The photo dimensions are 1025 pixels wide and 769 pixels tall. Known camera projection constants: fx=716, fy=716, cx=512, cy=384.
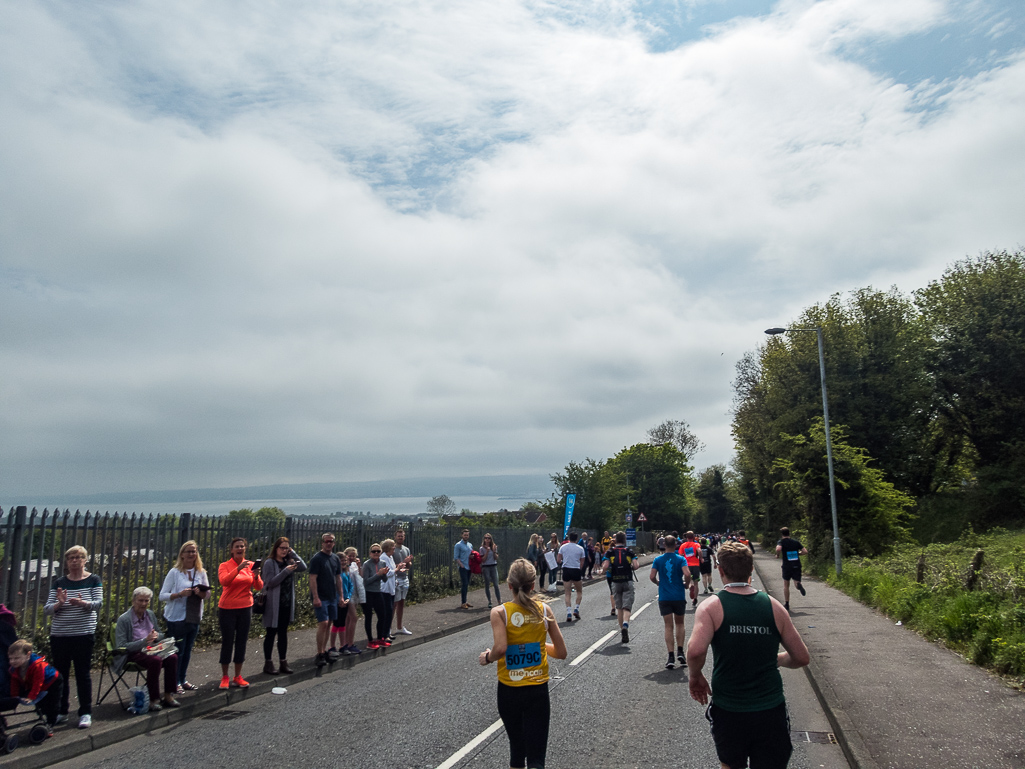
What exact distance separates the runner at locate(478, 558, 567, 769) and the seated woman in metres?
5.10

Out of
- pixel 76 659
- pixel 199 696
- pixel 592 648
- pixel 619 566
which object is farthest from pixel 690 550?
Result: pixel 76 659

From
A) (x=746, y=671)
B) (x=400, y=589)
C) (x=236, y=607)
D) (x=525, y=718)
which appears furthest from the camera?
(x=400, y=589)

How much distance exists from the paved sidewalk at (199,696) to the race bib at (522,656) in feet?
14.5

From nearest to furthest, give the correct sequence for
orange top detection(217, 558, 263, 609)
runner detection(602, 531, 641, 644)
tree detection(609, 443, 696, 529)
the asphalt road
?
the asphalt road < orange top detection(217, 558, 263, 609) < runner detection(602, 531, 641, 644) < tree detection(609, 443, 696, 529)

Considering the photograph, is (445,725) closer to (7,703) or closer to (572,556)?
(7,703)

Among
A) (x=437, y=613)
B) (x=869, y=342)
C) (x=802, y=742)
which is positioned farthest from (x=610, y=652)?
(x=869, y=342)

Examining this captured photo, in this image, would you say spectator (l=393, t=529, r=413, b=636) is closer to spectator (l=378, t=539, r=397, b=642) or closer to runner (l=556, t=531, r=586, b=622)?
spectator (l=378, t=539, r=397, b=642)

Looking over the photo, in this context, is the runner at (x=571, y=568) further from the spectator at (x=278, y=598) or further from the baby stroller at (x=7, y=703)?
the baby stroller at (x=7, y=703)

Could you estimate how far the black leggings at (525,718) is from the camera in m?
4.52

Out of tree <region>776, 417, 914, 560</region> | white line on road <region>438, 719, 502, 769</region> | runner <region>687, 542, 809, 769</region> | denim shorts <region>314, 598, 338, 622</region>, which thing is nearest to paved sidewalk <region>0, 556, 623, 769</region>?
denim shorts <region>314, 598, 338, 622</region>

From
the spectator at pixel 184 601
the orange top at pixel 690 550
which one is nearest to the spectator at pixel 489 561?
the orange top at pixel 690 550

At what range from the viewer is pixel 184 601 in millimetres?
8734

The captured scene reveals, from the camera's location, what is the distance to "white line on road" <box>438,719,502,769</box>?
231 inches

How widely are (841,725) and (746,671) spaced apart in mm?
3673
